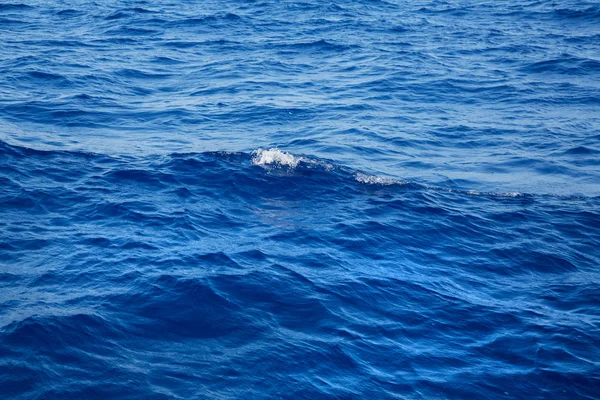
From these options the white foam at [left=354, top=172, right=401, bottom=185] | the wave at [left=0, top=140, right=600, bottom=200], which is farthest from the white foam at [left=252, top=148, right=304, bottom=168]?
the white foam at [left=354, top=172, right=401, bottom=185]

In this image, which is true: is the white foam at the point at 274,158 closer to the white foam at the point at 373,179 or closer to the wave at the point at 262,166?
the wave at the point at 262,166

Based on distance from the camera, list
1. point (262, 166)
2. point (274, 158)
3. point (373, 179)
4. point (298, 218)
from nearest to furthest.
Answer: point (298, 218) → point (373, 179) → point (262, 166) → point (274, 158)

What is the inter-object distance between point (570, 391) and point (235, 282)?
5.52 metres

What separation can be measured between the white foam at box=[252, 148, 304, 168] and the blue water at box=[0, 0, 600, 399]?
66 millimetres

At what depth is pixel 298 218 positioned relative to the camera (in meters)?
14.4

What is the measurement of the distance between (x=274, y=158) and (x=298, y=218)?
2.98 m

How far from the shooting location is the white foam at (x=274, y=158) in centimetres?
1680

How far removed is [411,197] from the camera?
1570 cm

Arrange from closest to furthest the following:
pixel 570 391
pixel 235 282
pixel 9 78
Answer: pixel 570 391 < pixel 235 282 < pixel 9 78

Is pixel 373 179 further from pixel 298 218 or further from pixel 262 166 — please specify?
pixel 298 218

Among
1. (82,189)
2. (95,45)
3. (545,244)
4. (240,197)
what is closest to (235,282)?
(240,197)

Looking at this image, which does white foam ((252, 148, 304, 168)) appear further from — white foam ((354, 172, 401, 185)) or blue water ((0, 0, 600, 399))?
white foam ((354, 172, 401, 185))

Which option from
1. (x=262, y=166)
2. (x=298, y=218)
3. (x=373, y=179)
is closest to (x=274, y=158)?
(x=262, y=166)

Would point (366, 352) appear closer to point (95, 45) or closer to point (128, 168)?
point (128, 168)
